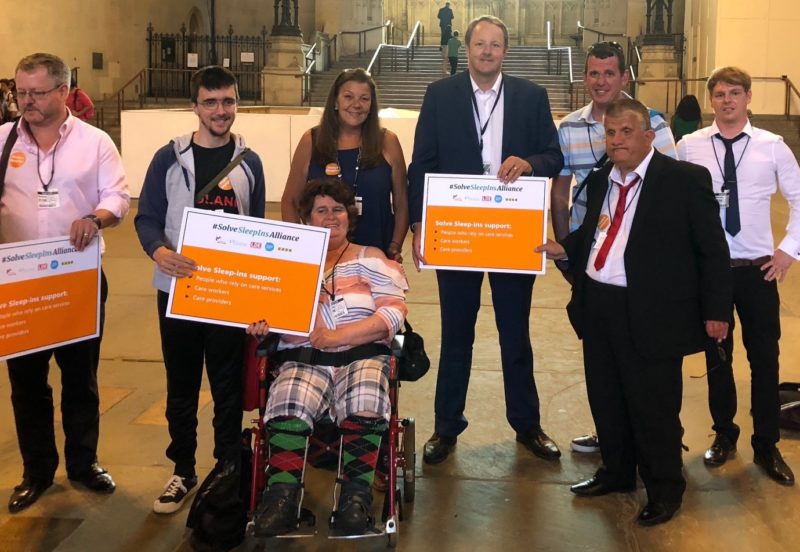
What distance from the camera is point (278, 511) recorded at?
10.2ft

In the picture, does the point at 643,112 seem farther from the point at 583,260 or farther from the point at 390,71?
the point at 390,71

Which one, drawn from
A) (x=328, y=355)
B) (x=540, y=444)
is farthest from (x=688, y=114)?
(x=328, y=355)

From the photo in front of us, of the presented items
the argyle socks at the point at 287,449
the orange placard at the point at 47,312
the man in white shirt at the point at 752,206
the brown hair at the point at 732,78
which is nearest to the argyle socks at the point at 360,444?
the argyle socks at the point at 287,449

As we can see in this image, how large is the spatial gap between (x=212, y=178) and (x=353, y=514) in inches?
59.9

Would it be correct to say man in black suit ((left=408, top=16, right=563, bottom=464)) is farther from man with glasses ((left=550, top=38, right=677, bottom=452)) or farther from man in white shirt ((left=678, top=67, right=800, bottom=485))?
man in white shirt ((left=678, top=67, right=800, bottom=485))

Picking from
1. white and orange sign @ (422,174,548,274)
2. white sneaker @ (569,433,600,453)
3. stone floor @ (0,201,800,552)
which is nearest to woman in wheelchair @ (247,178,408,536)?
white and orange sign @ (422,174,548,274)

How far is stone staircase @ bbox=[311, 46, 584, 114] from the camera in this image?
22297 millimetres

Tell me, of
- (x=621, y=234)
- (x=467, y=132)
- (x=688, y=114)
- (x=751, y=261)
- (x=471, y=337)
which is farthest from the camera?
(x=688, y=114)

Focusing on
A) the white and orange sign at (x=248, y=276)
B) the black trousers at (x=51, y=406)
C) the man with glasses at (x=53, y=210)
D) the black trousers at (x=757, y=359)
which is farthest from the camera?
the black trousers at (x=757, y=359)

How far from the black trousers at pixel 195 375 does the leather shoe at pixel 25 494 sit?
61 centimetres

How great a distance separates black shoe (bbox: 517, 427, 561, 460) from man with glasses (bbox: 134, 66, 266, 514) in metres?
1.48

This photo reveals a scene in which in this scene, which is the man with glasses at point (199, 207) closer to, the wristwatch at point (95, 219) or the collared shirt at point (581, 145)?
the wristwatch at point (95, 219)

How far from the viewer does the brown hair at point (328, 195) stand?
370 cm

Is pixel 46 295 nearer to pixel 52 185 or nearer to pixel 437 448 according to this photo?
pixel 52 185
